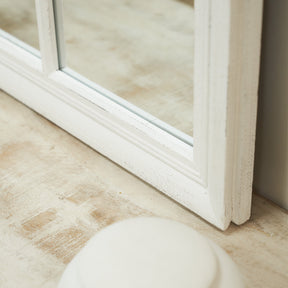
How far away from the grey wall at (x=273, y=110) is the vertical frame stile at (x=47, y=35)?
0.60 metres

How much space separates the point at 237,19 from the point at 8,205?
72cm

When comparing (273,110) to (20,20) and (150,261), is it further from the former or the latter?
(20,20)

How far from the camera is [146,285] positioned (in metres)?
0.81

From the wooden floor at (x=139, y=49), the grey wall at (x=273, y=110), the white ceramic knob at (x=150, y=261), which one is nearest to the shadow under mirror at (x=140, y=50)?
the wooden floor at (x=139, y=49)

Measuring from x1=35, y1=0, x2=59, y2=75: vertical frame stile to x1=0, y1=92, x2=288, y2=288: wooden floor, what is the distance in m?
0.20

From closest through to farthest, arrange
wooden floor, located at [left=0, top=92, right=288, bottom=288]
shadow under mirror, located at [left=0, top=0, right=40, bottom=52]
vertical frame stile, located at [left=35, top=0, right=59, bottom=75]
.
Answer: wooden floor, located at [left=0, top=92, right=288, bottom=288], vertical frame stile, located at [left=35, top=0, right=59, bottom=75], shadow under mirror, located at [left=0, top=0, right=40, bottom=52]

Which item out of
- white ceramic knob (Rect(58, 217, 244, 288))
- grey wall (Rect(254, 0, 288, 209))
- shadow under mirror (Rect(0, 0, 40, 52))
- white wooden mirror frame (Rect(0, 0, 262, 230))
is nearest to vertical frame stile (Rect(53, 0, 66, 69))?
white wooden mirror frame (Rect(0, 0, 262, 230))

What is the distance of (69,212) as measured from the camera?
54.4 inches

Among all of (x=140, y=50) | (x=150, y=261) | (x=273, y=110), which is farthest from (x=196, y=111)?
(x=150, y=261)

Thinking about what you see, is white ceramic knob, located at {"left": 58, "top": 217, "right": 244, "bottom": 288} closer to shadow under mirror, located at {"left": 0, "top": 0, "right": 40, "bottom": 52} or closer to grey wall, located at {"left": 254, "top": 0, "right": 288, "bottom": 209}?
grey wall, located at {"left": 254, "top": 0, "right": 288, "bottom": 209}

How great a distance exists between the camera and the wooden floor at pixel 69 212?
1225mm

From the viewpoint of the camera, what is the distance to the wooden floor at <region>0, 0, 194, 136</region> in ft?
4.34

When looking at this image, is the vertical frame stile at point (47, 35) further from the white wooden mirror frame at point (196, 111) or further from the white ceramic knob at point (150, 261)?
the white ceramic knob at point (150, 261)

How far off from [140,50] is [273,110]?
41 centimetres
